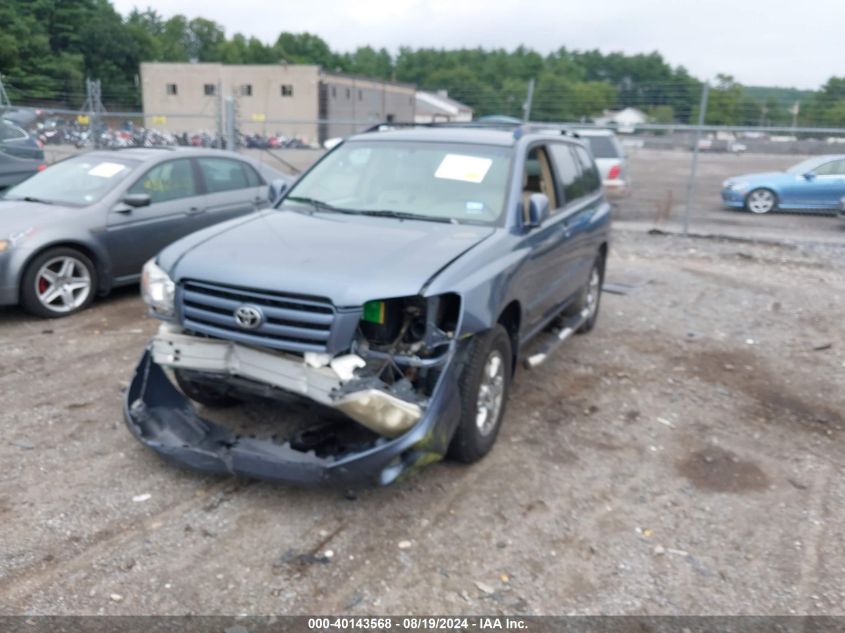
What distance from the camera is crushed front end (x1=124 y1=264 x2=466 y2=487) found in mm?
3445

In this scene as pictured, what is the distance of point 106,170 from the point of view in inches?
296

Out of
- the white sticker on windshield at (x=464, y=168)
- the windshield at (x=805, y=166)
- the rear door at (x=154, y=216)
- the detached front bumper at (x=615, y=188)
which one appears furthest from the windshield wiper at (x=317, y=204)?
the windshield at (x=805, y=166)

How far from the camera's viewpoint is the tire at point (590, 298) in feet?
21.3

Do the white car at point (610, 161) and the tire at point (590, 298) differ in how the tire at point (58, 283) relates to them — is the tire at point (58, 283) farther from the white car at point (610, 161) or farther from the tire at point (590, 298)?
the white car at point (610, 161)

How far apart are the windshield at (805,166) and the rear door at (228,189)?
35.8 ft

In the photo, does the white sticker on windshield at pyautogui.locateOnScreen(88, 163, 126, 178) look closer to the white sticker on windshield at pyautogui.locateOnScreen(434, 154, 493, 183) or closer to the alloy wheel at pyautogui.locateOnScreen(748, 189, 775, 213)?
the white sticker on windshield at pyautogui.locateOnScreen(434, 154, 493, 183)

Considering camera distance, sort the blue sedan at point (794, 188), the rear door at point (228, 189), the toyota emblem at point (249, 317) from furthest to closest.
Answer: the blue sedan at point (794, 188)
the rear door at point (228, 189)
the toyota emblem at point (249, 317)

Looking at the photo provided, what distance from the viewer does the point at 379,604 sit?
3.03 m

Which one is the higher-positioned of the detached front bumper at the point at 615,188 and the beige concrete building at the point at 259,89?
the beige concrete building at the point at 259,89

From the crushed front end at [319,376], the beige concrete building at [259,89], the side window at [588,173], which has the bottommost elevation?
the crushed front end at [319,376]

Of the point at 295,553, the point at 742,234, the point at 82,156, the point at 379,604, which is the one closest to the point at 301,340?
the point at 295,553

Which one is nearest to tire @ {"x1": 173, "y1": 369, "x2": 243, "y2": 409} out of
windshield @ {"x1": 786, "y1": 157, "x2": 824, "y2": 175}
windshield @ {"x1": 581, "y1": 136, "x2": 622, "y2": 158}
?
windshield @ {"x1": 581, "y1": 136, "x2": 622, "y2": 158}

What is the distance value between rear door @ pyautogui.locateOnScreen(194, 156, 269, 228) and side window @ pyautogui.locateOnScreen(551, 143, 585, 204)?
3950 mm

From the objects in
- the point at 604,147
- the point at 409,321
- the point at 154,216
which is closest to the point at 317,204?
the point at 409,321
